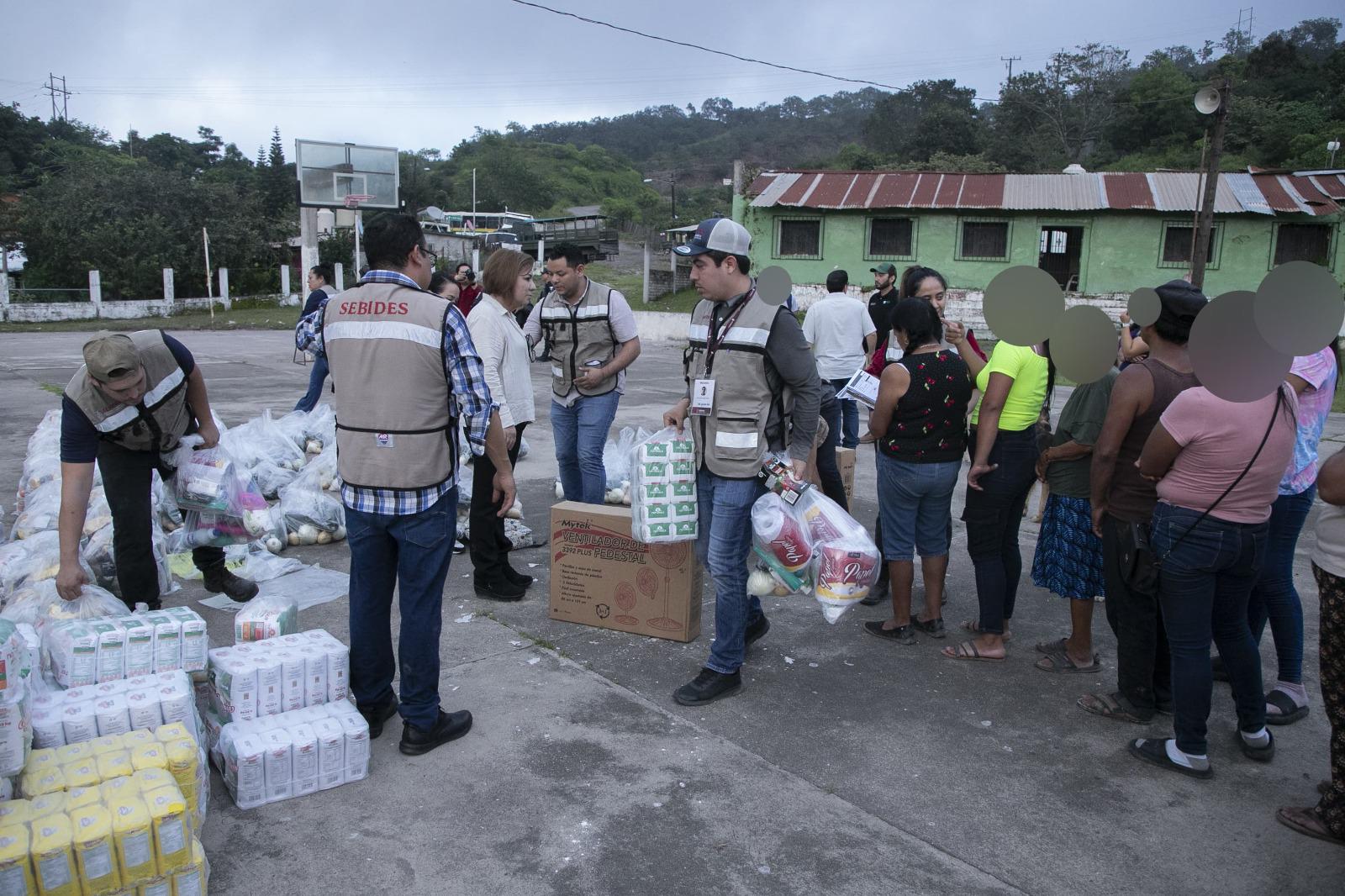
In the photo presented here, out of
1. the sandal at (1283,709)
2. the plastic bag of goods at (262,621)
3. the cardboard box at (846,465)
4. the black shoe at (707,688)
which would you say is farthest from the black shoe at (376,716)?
the sandal at (1283,709)

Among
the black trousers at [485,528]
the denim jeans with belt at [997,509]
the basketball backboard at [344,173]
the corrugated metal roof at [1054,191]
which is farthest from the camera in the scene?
the basketball backboard at [344,173]

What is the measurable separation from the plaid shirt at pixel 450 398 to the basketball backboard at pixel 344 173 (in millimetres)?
34103

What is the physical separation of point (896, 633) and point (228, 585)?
3447mm

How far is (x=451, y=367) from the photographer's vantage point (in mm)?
3086

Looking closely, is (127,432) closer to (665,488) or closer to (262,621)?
(262,621)

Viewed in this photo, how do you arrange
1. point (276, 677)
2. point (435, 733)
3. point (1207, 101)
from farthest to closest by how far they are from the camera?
point (1207, 101) < point (435, 733) < point (276, 677)

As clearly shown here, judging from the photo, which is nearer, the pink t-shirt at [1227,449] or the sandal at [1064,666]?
the pink t-shirt at [1227,449]

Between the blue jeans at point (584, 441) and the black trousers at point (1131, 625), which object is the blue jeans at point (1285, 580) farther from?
the blue jeans at point (584, 441)

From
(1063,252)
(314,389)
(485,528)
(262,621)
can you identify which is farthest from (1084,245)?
(262,621)

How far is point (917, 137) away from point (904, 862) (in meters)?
60.4

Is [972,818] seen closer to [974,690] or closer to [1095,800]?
[1095,800]

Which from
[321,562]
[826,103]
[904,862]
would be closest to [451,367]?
[904,862]

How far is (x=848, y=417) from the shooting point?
22.0 ft

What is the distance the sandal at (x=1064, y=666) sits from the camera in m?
4.18
